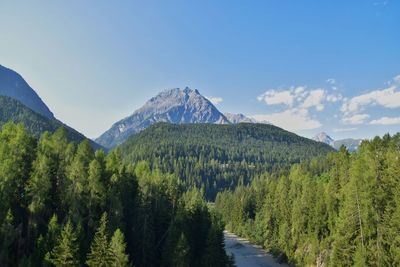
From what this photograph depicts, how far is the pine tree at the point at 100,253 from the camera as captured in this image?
5914cm

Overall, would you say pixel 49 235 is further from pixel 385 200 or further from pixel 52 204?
pixel 385 200

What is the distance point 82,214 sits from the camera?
66.8 m

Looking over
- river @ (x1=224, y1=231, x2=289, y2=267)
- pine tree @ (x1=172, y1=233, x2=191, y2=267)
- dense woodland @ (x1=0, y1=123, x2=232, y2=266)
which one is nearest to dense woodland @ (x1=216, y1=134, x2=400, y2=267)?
river @ (x1=224, y1=231, x2=289, y2=267)

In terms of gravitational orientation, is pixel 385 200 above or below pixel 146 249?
above

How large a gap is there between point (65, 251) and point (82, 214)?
11.0m

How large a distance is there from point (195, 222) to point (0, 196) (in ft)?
131

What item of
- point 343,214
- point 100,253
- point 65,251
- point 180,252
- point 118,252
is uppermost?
→ point 343,214

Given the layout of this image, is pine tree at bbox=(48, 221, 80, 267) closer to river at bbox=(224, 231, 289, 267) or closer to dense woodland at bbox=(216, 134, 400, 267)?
dense woodland at bbox=(216, 134, 400, 267)

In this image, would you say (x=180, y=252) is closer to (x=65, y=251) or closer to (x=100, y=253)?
(x=100, y=253)

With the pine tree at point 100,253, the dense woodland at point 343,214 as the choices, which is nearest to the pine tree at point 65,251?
the pine tree at point 100,253

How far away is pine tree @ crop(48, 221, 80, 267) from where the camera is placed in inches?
2216

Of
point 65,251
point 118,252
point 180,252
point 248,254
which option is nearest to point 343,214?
point 180,252

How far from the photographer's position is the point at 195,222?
86.4m

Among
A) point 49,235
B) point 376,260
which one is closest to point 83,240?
point 49,235
